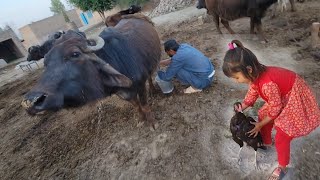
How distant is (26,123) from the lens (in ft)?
16.2

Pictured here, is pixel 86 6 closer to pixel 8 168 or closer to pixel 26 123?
pixel 26 123

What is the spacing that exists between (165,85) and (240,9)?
10.4 ft

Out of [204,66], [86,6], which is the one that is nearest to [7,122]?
[204,66]

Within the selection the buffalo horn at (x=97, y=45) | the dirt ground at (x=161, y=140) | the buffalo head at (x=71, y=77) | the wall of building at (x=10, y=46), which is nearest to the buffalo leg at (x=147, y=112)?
the dirt ground at (x=161, y=140)

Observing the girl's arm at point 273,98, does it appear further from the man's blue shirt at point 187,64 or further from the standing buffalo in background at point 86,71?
the man's blue shirt at point 187,64

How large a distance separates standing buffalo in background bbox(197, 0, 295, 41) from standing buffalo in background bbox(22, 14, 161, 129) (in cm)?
346

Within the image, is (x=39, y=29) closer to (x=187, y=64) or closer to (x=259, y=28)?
(x=259, y=28)

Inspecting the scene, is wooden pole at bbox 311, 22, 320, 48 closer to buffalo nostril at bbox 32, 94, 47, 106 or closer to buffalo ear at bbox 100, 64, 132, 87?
buffalo ear at bbox 100, 64, 132, 87

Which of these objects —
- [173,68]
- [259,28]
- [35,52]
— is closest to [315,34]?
[259,28]

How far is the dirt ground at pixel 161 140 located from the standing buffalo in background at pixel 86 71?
408mm

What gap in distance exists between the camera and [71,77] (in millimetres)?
2447

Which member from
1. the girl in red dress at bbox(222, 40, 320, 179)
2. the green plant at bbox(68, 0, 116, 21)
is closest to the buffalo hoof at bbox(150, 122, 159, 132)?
the girl in red dress at bbox(222, 40, 320, 179)

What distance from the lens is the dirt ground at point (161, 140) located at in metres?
2.76

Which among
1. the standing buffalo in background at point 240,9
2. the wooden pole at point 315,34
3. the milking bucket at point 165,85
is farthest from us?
the standing buffalo in background at point 240,9
